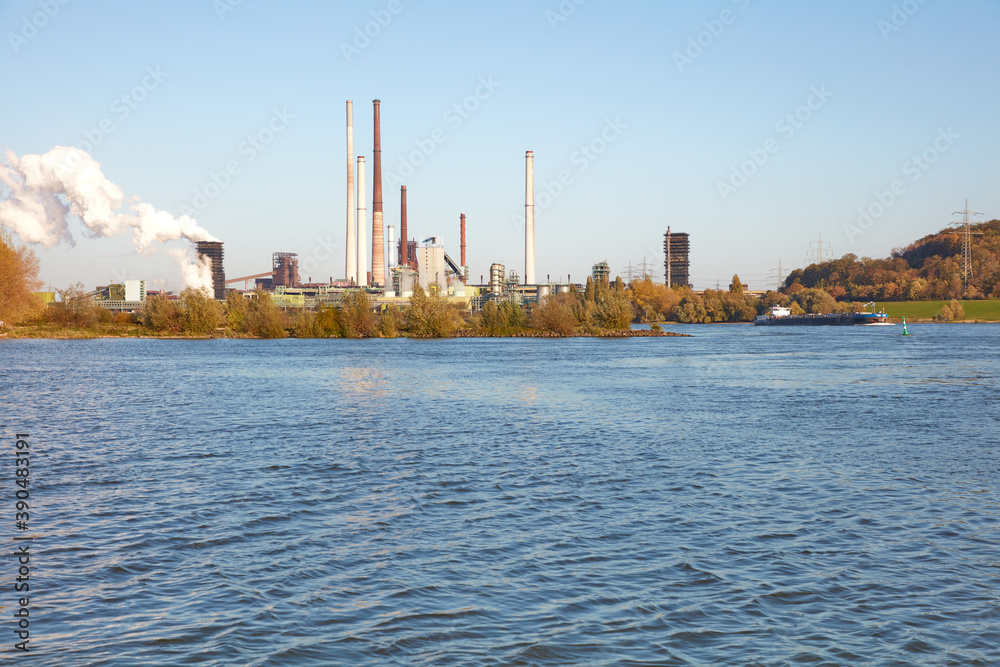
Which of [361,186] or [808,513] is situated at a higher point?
[361,186]

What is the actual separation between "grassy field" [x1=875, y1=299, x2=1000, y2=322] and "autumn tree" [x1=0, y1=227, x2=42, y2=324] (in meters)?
176

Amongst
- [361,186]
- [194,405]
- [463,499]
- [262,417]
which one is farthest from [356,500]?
[361,186]

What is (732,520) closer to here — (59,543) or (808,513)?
(808,513)

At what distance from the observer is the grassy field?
598 ft

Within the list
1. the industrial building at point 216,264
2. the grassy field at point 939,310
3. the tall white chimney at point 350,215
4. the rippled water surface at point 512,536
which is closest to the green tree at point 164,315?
the tall white chimney at point 350,215

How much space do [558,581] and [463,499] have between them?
→ 5.24 m

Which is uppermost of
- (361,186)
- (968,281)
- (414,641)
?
(361,186)

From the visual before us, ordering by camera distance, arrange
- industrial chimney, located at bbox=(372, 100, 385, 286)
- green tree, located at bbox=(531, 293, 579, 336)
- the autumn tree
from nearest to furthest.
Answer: the autumn tree → green tree, located at bbox=(531, 293, 579, 336) → industrial chimney, located at bbox=(372, 100, 385, 286)

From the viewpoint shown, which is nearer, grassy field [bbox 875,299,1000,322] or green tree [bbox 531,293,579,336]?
green tree [bbox 531,293,579,336]

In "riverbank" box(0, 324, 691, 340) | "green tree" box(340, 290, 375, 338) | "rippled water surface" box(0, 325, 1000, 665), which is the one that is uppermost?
"green tree" box(340, 290, 375, 338)

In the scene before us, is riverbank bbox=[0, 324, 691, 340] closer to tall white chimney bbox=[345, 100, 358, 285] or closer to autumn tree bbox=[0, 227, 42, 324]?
autumn tree bbox=[0, 227, 42, 324]

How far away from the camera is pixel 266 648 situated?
8.77 meters

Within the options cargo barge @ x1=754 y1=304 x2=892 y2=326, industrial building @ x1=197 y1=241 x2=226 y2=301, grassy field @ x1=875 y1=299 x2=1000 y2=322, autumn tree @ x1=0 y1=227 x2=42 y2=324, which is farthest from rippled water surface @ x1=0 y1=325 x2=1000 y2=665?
grassy field @ x1=875 y1=299 x2=1000 y2=322

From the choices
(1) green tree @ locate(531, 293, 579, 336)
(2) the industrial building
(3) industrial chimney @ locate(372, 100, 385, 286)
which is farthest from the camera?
(2) the industrial building
